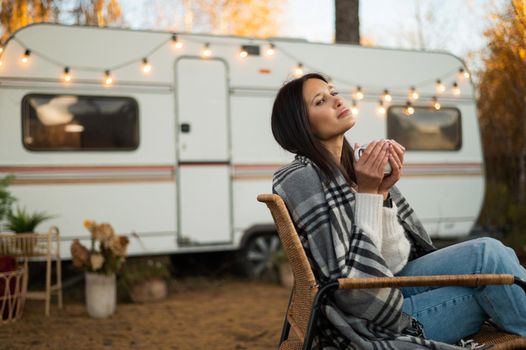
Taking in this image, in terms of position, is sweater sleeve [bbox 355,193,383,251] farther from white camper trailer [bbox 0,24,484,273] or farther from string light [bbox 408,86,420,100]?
string light [bbox 408,86,420,100]

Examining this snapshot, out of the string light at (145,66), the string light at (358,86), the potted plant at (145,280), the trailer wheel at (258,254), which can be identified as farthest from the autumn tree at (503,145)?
the potted plant at (145,280)

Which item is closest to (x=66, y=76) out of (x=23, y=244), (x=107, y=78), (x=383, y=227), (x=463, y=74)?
(x=107, y=78)

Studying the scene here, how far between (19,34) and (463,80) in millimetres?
5228

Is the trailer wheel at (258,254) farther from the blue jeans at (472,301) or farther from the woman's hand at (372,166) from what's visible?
the woman's hand at (372,166)

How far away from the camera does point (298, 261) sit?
6.43 ft

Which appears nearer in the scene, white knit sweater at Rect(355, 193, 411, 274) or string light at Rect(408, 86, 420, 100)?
white knit sweater at Rect(355, 193, 411, 274)

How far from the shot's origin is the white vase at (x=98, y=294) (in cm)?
511

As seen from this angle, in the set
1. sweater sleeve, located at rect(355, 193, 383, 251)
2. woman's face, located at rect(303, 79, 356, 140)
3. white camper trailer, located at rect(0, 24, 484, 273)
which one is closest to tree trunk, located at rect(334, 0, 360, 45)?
white camper trailer, located at rect(0, 24, 484, 273)

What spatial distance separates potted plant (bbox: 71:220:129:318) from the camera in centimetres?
502

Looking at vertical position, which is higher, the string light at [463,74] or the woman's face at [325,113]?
the string light at [463,74]

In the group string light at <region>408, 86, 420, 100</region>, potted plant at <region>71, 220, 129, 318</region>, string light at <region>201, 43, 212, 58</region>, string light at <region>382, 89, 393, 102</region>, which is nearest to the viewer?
potted plant at <region>71, 220, 129, 318</region>

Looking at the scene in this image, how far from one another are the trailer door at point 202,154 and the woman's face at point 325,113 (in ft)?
13.3

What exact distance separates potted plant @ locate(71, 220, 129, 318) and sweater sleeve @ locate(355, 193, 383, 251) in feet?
11.7

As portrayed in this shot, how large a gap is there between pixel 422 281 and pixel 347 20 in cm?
658
